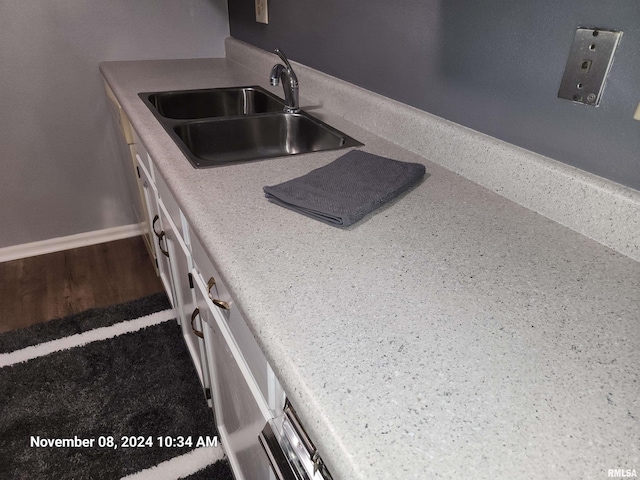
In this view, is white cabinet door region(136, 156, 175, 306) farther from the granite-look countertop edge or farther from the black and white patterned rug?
the granite-look countertop edge

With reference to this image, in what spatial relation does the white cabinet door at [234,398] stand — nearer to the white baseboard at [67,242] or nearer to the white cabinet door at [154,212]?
the white cabinet door at [154,212]

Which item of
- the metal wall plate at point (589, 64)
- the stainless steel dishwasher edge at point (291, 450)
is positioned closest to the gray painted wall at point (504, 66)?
the metal wall plate at point (589, 64)

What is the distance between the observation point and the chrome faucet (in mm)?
1307

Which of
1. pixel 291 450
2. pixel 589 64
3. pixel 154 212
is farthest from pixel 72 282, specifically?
pixel 589 64

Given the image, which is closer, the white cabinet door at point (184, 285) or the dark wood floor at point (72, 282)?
the white cabinet door at point (184, 285)

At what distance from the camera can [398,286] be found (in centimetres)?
61

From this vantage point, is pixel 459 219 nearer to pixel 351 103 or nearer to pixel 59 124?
pixel 351 103

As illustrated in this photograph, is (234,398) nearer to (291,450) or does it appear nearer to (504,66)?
(291,450)

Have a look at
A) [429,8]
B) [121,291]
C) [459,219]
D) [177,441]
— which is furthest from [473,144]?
[121,291]

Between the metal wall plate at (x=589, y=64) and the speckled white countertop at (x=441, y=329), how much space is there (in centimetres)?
22

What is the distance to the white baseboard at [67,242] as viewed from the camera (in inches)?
83.1

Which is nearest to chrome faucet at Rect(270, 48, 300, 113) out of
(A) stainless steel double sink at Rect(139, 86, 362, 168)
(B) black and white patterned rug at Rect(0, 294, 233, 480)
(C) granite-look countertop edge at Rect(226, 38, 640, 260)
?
(A) stainless steel double sink at Rect(139, 86, 362, 168)

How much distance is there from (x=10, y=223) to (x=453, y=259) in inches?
86.3
